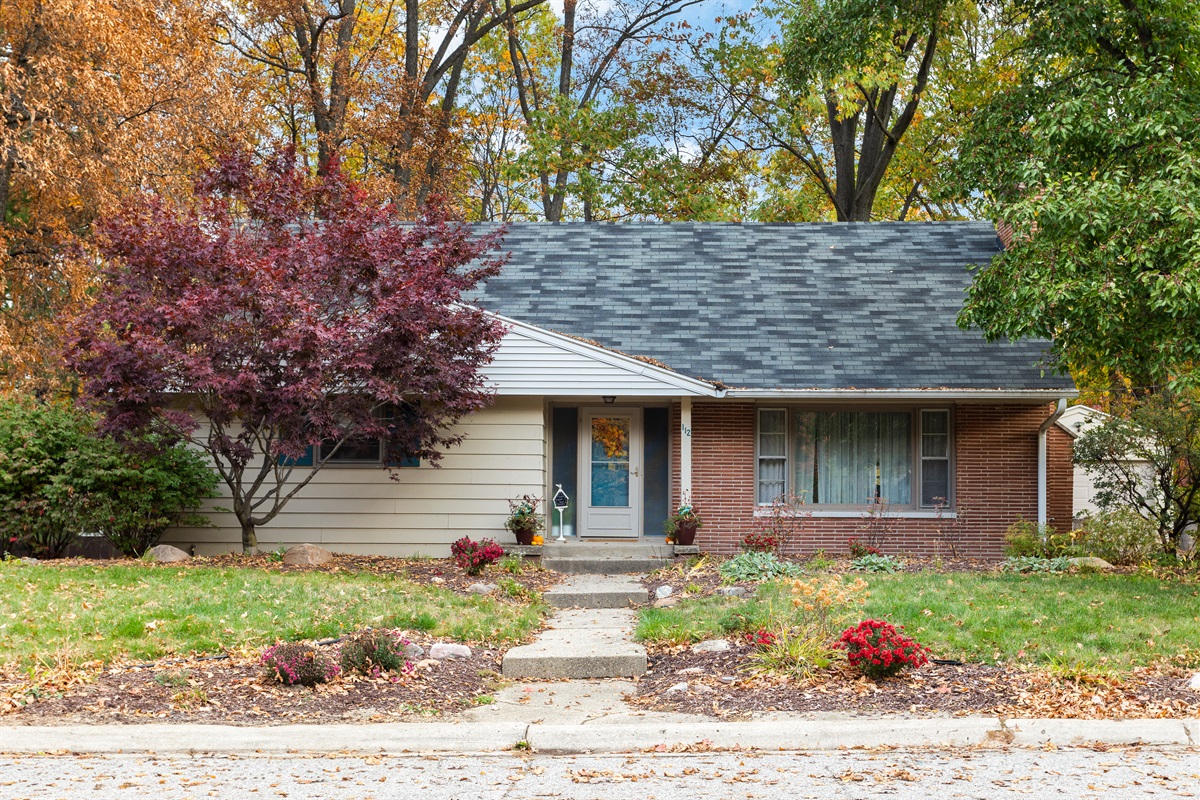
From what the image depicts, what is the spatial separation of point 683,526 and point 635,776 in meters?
9.01

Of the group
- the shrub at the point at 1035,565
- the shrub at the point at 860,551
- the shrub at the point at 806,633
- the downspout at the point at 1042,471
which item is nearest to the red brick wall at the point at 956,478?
the downspout at the point at 1042,471

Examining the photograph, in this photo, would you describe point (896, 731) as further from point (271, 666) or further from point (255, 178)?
point (255, 178)

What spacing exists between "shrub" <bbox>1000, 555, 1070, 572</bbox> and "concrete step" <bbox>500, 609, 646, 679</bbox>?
6.14 metres

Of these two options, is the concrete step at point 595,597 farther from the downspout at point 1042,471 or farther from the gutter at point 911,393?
the downspout at point 1042,471

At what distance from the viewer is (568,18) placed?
99.8 feet

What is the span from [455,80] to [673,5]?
22.8 ft

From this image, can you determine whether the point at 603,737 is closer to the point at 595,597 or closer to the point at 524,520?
the point at 595,597

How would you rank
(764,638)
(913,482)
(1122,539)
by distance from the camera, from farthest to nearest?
(913,482)
(1122,539)
(764,638)

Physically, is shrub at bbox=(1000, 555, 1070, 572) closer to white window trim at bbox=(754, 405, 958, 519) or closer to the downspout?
the downspout

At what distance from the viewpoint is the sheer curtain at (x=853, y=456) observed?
633 inches

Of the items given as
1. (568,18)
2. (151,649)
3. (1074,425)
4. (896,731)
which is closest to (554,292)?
(1074,425)

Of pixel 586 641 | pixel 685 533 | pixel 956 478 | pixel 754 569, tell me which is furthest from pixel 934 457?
pixel 586 641

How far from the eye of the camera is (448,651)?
886 cm

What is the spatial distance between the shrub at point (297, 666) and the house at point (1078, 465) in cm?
1174
